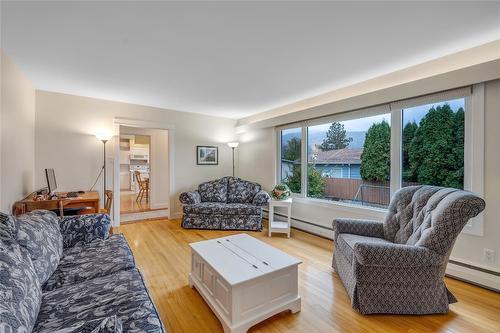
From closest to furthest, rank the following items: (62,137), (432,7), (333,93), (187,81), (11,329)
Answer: (11,329) < (432,7) < (187,81) < (333,93) < (62,137)

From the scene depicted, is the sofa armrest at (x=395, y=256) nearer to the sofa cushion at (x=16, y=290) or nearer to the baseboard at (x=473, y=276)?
the baseboard at (x=473, y=276)

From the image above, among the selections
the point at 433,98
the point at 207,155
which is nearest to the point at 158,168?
the point at 207,155

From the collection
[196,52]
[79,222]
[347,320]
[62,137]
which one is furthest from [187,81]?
[347,320]

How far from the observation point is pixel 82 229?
7.42 ft

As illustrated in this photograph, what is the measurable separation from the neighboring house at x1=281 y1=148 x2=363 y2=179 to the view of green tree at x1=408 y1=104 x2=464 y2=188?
2.48 ft

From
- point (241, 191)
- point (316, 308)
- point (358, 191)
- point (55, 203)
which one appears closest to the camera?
point (316, 308)

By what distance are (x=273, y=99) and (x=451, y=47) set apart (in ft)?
8.01

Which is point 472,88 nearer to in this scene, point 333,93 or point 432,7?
point 432,7

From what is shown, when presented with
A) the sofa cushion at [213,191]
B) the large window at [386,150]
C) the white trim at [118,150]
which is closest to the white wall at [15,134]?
the white trim at [118,150]

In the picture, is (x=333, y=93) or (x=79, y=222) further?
(x=333, y=93)

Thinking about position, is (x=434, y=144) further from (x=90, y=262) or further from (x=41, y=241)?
(x=41, y=241)

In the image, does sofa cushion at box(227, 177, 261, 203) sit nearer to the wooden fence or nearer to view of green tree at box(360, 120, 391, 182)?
the wooden fence

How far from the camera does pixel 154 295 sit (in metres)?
2.19

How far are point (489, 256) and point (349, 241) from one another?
1.40 metres
